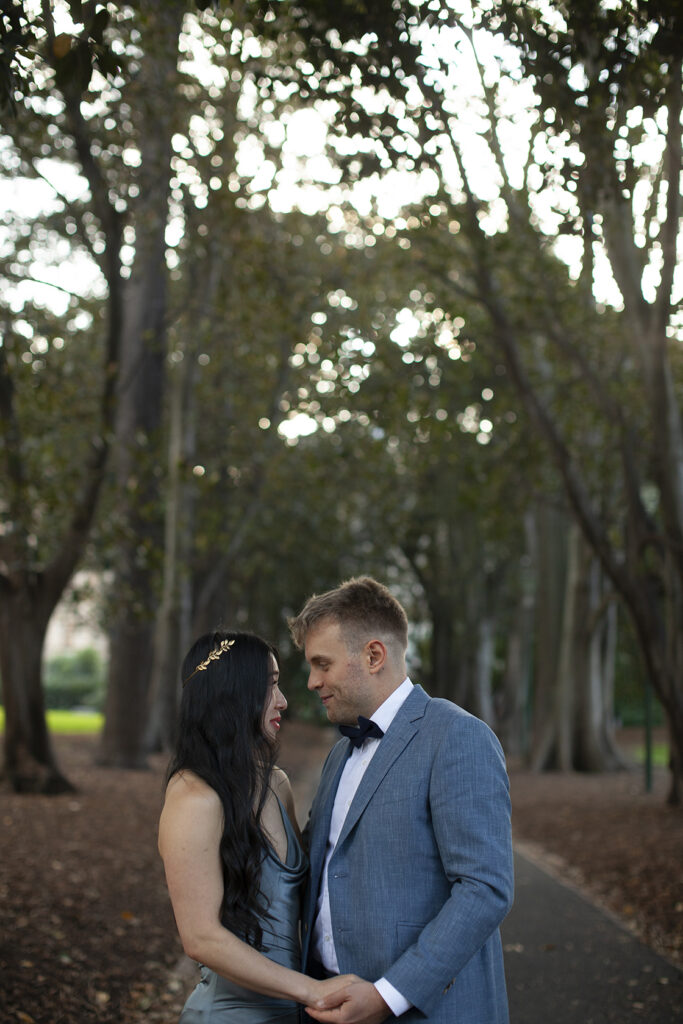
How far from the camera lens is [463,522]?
27.7 m

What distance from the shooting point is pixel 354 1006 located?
9.77 ft

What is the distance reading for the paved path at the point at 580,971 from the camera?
627 cm

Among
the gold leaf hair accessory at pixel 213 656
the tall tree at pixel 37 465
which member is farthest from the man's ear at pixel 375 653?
the tall tree at pixel 37 465

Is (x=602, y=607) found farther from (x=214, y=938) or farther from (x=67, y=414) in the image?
(x=214, y=938)

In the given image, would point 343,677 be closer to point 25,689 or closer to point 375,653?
point 375,653

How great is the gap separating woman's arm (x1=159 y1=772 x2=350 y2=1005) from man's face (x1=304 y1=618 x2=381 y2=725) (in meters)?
0.54

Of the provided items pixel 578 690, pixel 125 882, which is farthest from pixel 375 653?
pixel 578 690

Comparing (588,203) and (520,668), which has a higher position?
(588,203)

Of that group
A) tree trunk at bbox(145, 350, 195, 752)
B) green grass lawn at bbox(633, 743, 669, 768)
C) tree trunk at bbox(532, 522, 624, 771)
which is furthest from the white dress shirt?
green grass lawn at bbox(633, 743, 669, 768)

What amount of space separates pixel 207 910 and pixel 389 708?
82 cm

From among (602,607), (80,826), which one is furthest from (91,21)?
(602,607)

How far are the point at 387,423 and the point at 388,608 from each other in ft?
35.8

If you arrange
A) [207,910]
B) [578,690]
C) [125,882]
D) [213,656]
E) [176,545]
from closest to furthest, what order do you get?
[207,910]
[213,656]
[125,882]
[176,545]
[578,690]

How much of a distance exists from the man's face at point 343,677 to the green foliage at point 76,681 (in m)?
57.0
